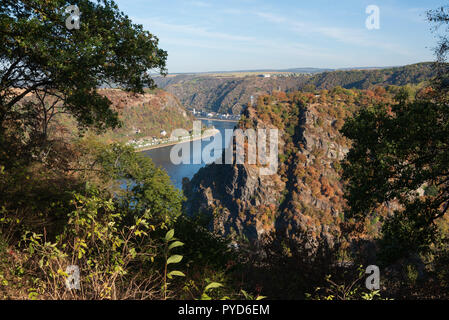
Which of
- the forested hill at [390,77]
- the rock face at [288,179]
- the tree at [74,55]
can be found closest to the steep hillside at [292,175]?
the rock face at [288,179]

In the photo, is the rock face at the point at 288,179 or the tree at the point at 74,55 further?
the rock face at the point at 288,179

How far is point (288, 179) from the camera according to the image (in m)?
113

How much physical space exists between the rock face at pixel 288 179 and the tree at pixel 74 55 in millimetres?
89664

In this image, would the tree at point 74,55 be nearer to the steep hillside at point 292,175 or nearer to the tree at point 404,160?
the tree at point 404,160

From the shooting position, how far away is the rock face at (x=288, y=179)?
101463 mm

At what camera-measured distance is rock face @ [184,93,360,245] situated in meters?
101

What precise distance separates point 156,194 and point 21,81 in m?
12.7

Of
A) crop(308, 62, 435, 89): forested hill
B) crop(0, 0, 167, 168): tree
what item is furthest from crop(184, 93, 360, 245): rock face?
crop(0, 0, 167, 168): tree

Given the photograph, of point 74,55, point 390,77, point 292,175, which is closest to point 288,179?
point 292,175

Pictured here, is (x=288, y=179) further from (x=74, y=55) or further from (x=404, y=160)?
(x=74, y=55)
